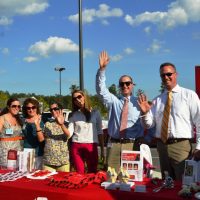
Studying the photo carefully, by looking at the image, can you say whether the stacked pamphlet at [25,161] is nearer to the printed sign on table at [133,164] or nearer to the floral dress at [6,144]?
the floral dress at [6,144]

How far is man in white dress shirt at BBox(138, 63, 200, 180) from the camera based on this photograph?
3.90 meters

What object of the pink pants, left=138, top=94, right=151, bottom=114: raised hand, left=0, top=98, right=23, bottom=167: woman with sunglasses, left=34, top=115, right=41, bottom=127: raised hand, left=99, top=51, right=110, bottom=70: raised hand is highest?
left=99, top=51, right=110, bottom=70: raised hand

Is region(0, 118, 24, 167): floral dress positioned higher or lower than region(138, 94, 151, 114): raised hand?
lower

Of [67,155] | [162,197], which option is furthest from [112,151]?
[162,197]

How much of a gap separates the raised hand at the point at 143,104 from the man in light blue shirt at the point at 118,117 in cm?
58

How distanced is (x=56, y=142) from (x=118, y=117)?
0.89 meters

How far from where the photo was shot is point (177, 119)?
12.8 feet

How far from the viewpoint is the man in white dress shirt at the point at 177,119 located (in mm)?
3896

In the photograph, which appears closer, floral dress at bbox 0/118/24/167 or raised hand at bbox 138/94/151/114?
raised hand at bbox 138/94/151/114

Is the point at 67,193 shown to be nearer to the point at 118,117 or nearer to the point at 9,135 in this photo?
the point at 118,117

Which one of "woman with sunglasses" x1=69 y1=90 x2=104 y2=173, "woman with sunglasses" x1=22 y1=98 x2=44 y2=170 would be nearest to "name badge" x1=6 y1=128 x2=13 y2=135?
"woman with sunglasses" x1=22 y1=98 x2=44 y2=170

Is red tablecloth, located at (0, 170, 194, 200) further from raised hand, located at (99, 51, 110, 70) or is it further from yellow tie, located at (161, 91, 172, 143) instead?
raised hand, located at (99, 51, 110, 70)

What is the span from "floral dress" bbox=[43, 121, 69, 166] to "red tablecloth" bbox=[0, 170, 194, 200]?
1.19 metres

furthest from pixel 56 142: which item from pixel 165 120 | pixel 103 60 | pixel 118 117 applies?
pixel 165 120
